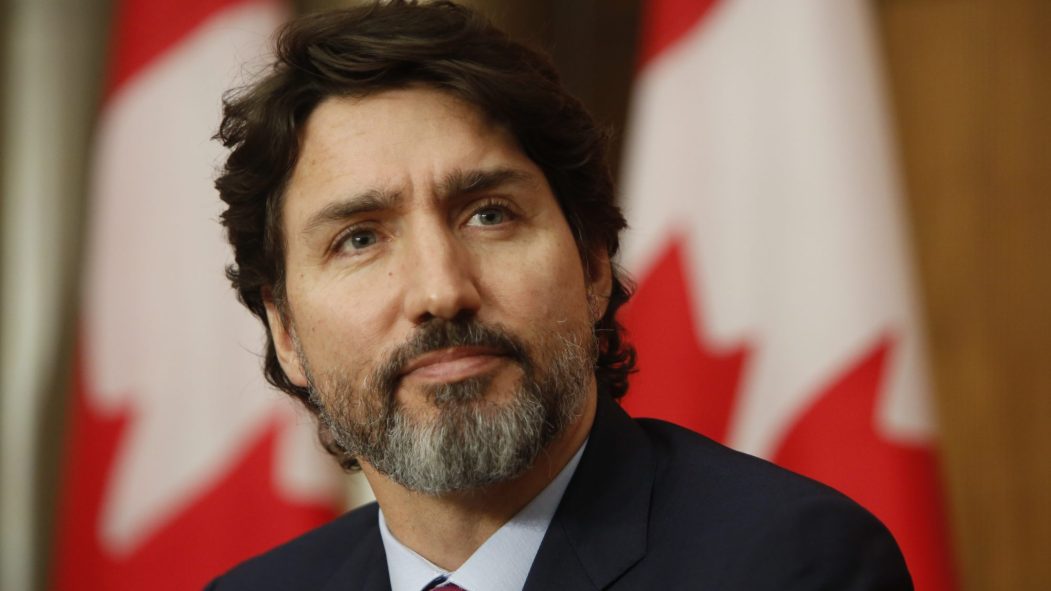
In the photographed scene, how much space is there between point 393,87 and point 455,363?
0.43 metres

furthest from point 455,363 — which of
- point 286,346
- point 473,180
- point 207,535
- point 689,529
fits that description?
point 207,535

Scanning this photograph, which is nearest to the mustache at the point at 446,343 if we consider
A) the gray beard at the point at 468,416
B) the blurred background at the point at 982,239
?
the gray beard at the point at 468,416

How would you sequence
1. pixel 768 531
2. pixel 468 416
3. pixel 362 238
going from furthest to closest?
1. pixel 362 238
2. pixel 468 416
3. pixel 768 531

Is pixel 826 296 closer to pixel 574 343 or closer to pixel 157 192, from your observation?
pixel 574 343

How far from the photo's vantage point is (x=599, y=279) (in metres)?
1.93

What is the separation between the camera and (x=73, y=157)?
130 inches

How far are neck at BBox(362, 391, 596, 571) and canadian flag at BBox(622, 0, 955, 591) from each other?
0.91 m

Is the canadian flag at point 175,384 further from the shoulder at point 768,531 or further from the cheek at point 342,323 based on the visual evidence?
the shoulder at point 768,531

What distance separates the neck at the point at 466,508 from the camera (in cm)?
165

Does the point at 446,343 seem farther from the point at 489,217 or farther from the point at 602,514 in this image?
the point at 602,514

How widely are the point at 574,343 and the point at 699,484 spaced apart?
0.25 m

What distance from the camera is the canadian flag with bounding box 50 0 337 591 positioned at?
2795 millimetres

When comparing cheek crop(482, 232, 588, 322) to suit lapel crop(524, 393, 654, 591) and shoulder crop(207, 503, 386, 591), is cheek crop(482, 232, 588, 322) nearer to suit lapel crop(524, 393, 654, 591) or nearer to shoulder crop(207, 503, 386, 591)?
suit lapel crop(524, 393, 654, 591)

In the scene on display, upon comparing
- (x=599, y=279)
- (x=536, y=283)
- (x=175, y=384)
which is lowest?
(x=175, y=384)
